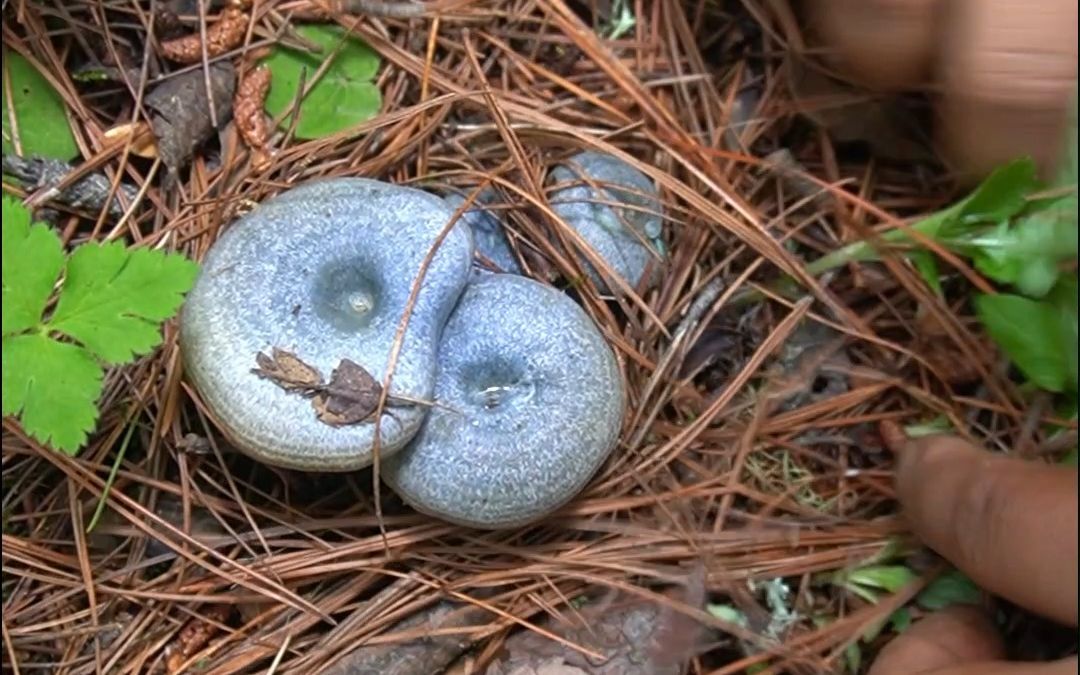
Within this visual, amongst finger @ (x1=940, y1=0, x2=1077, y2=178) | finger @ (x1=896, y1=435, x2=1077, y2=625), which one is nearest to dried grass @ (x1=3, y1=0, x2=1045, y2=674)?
finger @ (x1=896, y1=435, x2=1077, y2=625)

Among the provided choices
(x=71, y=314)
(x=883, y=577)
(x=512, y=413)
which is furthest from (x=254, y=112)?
(x=883, y=577)

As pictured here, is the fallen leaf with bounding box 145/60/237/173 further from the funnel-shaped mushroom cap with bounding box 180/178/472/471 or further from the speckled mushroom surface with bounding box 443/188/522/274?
the speckled mushroom surface with bounding box 443/188/522/274

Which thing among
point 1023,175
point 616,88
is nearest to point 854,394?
point 1023,175

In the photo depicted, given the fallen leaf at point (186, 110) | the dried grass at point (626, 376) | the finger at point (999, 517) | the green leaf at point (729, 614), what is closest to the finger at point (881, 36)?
the dried grass at point (626, 376)

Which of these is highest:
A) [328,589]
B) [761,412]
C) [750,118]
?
[750,118]

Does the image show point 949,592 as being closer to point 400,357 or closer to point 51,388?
point 400,357

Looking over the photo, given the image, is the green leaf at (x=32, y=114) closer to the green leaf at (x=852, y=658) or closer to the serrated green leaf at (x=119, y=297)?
the serrated green leaf at (x=119, y=297)

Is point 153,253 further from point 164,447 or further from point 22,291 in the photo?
point 164,447
